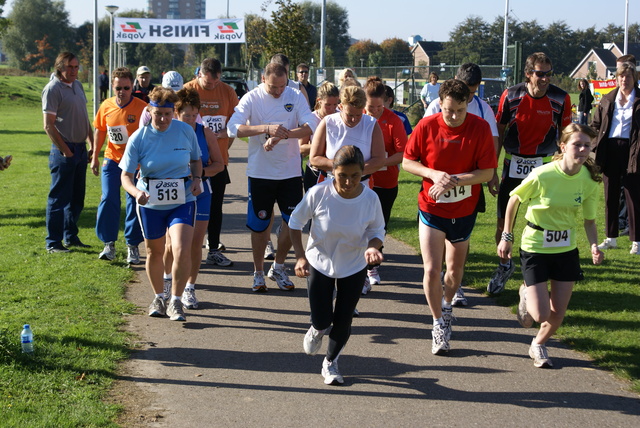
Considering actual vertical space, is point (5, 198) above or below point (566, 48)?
below

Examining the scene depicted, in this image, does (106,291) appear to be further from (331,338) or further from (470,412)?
(470,412)

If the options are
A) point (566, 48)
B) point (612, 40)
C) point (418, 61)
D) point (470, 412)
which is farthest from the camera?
point (418, 61)

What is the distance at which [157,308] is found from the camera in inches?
267

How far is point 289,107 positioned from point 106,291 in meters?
2.56

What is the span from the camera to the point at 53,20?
3986 inches

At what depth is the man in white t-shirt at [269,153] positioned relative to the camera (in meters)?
7.65

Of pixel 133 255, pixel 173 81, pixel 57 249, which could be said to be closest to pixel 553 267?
pixel 173 81

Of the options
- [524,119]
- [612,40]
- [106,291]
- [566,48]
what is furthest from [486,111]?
[612,40]

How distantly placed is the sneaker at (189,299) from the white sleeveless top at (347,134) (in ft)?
6.09

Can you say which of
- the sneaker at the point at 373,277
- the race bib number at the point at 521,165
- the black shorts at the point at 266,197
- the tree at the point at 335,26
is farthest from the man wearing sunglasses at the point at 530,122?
the tree at the point at 335,26

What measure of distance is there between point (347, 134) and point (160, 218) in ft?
5.78

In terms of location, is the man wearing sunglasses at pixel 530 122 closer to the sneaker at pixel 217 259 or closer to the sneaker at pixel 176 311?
the sneaker at pixel 217 259

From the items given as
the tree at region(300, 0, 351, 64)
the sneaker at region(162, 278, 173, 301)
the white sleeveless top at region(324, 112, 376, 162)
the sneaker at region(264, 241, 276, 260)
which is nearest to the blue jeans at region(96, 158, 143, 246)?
the sneaker at region(264, 241, 276, 260)

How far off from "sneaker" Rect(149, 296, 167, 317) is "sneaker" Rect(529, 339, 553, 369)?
3.17 meters
